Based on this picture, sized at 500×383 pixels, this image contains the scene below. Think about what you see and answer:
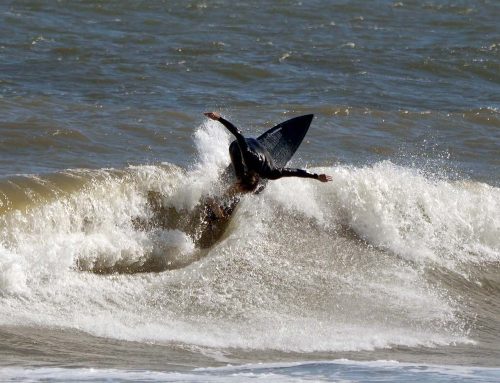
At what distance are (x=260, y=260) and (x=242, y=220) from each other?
999 mm

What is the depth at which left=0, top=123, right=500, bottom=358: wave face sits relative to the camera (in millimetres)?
9406

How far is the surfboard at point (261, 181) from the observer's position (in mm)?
12023

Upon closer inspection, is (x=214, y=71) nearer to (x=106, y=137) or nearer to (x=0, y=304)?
(x=106, y=137)

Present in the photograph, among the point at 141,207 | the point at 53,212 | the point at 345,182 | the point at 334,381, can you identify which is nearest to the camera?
the point at 334,381

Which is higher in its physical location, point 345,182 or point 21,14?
point 21,14

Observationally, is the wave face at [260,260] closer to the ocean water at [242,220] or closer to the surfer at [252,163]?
the ocean water at [242,220]

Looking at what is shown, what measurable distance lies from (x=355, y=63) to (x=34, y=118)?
9.78 metres

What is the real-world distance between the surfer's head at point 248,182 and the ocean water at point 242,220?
1.23 ft

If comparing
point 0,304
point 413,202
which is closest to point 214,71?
point 413,202

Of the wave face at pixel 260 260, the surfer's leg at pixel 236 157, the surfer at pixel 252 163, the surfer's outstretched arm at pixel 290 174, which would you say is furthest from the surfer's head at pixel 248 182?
the wave face at pixel 260 260

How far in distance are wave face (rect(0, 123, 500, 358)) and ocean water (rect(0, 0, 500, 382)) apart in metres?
0.03

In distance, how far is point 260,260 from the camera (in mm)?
11312

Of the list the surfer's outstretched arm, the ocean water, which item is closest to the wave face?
the ocean water

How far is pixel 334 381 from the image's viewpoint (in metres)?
6.96
